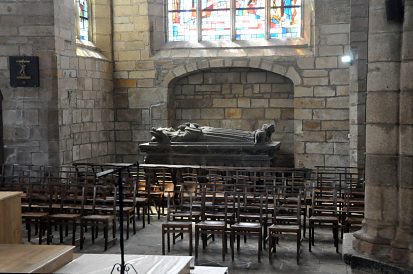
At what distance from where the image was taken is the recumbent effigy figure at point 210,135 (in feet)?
36.5

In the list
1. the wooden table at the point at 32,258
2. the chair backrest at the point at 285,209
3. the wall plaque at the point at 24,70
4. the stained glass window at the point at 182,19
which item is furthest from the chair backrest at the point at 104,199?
the stained glass window at the point at 182,19

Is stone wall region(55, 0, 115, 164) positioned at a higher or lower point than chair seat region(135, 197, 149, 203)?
higher

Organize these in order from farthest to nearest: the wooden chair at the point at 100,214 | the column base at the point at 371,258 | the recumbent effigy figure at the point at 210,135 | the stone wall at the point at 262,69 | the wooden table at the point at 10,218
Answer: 1. the stone wall at the point at 262,69
2. the recumbent effigy figure at the point at 210,135
3. the wooden chair at the point at 100,214
4. the wooden table at the point at 10,218
5. the column base at the point at 371,258

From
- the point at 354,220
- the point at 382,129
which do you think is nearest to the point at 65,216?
the point at 354,220

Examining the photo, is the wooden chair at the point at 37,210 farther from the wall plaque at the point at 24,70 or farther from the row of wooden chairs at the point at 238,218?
the wall plaque at the point at 24,70

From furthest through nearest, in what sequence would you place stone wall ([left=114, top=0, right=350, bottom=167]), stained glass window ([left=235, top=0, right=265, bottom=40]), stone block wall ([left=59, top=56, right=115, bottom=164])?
stained glass window ([left=235, top=0, right=265, bottom=40]), stone wall ([left=114, top=0, right=350, bottom=167]), stone block wall ([left=59, top=56, right=115, bottom=164])

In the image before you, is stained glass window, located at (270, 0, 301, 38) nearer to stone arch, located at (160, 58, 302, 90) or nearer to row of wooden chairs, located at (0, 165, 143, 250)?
stone arch, located at (160, 58, 302, 90)

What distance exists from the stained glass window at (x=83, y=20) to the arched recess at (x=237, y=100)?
7.69 feet

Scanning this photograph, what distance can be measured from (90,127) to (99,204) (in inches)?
166

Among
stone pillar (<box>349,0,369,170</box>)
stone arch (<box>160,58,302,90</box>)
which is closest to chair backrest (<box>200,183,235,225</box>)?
stone pillar (<box>349,0,369,170</box>)

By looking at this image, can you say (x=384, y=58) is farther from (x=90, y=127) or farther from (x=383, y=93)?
(x=90, y=127)

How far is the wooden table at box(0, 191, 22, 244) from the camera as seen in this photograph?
4934 millimetres

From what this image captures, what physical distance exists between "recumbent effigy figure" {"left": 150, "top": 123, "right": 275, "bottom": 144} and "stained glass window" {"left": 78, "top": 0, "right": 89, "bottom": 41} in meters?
3.52

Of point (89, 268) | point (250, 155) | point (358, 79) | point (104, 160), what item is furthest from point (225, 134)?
point (89, 268)
